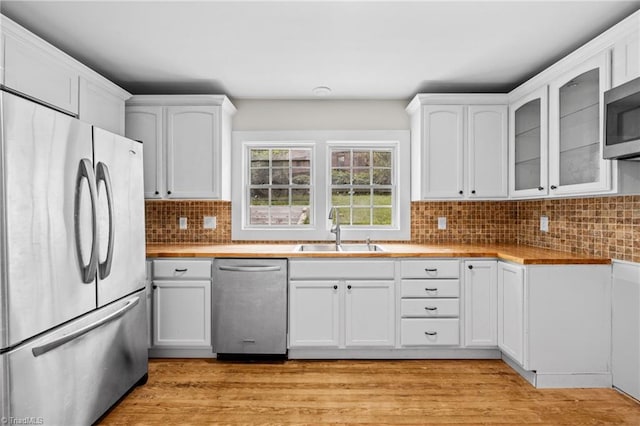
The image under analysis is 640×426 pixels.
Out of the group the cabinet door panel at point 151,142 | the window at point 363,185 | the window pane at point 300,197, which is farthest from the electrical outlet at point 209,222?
the window at point 363,185

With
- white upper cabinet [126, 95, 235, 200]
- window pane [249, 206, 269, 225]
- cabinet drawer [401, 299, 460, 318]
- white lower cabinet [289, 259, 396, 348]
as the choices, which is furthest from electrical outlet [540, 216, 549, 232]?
white upper cabinet [126, 95, 235, 200]

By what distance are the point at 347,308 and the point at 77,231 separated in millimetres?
1878

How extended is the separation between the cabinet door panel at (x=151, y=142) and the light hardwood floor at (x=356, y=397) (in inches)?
57.4

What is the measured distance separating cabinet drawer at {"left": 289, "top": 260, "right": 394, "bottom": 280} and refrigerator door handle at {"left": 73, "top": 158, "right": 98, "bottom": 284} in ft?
4.46

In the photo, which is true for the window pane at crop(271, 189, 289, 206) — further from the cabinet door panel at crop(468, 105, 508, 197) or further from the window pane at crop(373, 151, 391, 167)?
the cabinet door panel at crop(468, 105, 508, 197)

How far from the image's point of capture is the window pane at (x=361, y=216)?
12.0ft

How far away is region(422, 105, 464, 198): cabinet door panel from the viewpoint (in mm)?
3191

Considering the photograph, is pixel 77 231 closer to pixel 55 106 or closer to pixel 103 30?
pixel 55 106

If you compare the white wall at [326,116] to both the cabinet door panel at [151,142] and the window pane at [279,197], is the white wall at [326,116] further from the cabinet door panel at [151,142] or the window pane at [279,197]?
the cabinet door panel at [151,142]

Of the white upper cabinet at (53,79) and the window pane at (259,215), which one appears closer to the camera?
the white upper cabinet at (53,79)

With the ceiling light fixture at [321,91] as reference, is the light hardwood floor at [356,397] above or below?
below

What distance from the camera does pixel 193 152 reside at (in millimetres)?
3211

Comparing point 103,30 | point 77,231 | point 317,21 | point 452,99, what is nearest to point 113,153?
A: point 77,231

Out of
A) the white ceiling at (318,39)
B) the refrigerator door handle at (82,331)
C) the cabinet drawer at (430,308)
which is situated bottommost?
the cabinet drawer at (430,308)
